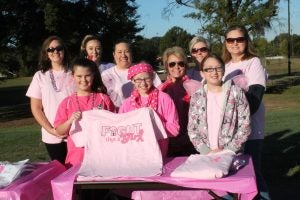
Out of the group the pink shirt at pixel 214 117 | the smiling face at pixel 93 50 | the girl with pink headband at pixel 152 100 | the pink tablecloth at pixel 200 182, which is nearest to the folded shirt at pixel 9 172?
the pink tablecloth at pixel 200 182

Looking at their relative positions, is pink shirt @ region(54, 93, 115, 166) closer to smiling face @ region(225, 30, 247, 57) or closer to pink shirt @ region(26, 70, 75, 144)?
pink shirt @ region(26, 70, 75, 144)

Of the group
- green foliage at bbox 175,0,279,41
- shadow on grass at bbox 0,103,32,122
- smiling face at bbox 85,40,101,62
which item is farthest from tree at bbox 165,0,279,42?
smiling face at bbox 85,40,101,62

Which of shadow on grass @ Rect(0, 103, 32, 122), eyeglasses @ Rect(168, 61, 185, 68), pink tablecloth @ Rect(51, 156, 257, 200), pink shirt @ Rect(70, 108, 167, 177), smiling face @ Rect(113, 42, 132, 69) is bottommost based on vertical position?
shadow on grass @ Rect(0, 103, 32, 122)

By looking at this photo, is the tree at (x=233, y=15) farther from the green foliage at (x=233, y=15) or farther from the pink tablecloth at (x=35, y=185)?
the pink tablecloth at (x=35, y=185)

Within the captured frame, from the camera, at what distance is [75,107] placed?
4.30 metres

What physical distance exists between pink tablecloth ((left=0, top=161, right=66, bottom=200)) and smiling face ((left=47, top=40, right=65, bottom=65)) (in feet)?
3.61

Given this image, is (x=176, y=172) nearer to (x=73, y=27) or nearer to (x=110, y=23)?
(x=73, y=27)

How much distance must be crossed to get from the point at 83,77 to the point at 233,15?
2981cm

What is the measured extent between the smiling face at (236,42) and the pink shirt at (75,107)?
1.26 metres

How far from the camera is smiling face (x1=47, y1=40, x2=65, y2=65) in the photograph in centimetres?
470

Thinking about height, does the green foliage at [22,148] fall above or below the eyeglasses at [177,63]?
below

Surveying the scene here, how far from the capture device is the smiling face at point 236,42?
442 centimetres

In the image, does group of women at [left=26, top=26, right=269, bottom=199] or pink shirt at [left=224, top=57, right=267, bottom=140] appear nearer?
group of women at [left=26, top=26, right=269, bottom=199]

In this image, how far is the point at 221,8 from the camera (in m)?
32.5
